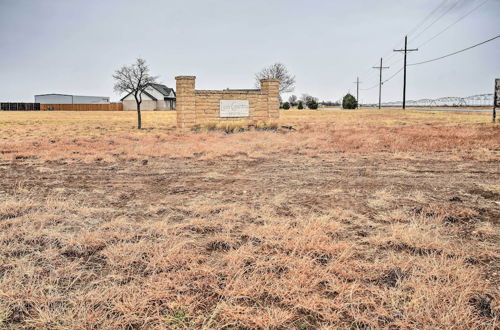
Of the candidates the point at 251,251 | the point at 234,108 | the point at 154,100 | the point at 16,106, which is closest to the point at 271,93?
the point at 234,108

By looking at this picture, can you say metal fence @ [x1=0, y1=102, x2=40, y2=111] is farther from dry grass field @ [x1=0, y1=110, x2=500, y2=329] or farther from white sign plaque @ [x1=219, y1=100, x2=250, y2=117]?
dry grass field @ [x1=0, y1=110, x2=500, y2=329]

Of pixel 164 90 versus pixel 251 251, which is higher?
pixel 164 90

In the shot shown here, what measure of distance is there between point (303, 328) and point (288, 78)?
8109cm

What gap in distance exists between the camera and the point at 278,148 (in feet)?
40.4

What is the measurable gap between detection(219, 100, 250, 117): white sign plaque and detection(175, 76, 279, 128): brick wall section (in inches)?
7.6

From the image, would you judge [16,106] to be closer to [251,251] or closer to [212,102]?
[212,102]

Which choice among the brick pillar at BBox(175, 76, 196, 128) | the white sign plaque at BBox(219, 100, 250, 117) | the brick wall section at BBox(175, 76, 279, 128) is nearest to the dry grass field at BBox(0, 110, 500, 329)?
the brick pillar at BBox(175, 76, 196, 128)

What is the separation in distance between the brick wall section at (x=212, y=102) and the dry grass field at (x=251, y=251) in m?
14.5

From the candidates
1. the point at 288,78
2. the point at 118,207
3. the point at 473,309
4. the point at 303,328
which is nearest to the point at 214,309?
the point at 303,328

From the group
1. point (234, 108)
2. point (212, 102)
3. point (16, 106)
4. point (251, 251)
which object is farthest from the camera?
point (16, 106)

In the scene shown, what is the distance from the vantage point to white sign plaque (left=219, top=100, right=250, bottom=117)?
22219 mm

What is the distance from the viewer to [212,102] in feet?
72.0

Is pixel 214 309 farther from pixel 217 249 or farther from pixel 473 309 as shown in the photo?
pixel 473 309

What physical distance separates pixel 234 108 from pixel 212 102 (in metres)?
1.42
